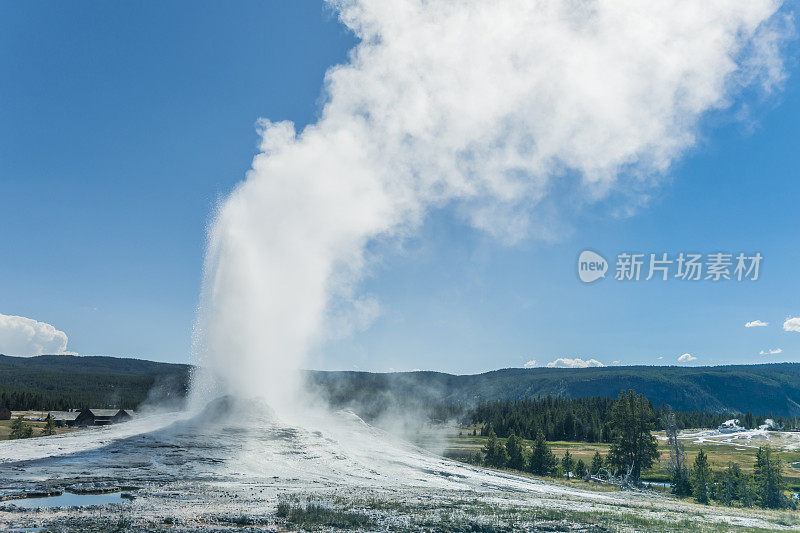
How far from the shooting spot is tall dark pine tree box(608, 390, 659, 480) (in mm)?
63903

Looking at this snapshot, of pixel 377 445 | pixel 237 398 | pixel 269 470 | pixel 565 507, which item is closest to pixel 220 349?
Answer: pixel 237 398

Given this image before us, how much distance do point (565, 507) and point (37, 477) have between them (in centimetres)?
3637

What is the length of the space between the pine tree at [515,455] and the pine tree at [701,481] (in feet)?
73.1

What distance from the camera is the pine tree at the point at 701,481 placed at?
47.3m

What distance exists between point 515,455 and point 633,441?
53.2 ft

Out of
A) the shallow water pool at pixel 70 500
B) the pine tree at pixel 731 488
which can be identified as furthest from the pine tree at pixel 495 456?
the shallow water pool at pixel 70 500

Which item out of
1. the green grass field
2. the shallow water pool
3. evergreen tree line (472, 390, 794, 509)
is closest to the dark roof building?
the green grass field

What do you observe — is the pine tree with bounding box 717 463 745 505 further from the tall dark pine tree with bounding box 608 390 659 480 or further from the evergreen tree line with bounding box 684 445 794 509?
the tall dark pine tree with bounding box 608 390 659 480

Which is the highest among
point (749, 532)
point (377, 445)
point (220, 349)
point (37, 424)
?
point (220, 349)

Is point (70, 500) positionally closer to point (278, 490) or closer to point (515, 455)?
point (278, 490)

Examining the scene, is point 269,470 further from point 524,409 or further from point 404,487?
point 524,409

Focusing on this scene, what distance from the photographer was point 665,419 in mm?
84875

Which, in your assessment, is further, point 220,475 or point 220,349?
point 220,349

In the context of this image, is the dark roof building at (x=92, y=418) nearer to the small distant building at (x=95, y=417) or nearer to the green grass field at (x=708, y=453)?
the small distant building at (x=95, y=417)
